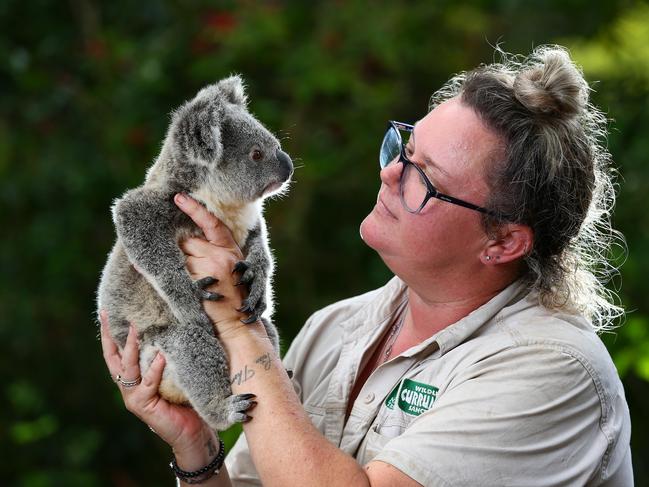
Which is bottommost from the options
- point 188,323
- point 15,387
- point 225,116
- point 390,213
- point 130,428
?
point 130,428

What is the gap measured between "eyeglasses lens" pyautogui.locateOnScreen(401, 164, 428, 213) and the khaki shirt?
0.28 metres

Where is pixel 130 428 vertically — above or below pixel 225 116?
below

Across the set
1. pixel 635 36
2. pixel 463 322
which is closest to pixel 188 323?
pixel 463 322

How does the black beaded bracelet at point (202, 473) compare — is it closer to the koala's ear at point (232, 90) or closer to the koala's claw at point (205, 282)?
the koala's claw at point (205, 282)

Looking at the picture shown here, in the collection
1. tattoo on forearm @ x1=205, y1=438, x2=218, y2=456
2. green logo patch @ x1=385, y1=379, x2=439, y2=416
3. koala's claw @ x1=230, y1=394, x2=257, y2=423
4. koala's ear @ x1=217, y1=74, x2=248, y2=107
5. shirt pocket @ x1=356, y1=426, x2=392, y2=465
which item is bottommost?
tattoo on forearm @ x1=205, y1=438, x2=218, y2=456

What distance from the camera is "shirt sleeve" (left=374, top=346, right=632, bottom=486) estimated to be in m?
1.62

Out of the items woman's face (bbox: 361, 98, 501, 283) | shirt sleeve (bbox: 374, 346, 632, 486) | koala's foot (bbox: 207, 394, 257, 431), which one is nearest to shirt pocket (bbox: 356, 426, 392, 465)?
shirt sleeve (bbox: 374, 346, 632, 486)

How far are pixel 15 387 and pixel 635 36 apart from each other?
13.9ft

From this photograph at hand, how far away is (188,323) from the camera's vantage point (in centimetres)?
203

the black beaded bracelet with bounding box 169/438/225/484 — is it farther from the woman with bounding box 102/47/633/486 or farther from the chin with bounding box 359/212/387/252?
the chin with bounding box 359/212/387/252

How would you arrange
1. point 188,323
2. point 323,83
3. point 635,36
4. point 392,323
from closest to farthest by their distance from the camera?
point 188,323
point 392,323
point 323,83
point 635,36

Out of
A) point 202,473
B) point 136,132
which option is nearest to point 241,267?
point 202,473

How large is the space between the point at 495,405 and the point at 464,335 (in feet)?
0.86

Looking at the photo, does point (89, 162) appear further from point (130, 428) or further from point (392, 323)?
point (392, 323)
